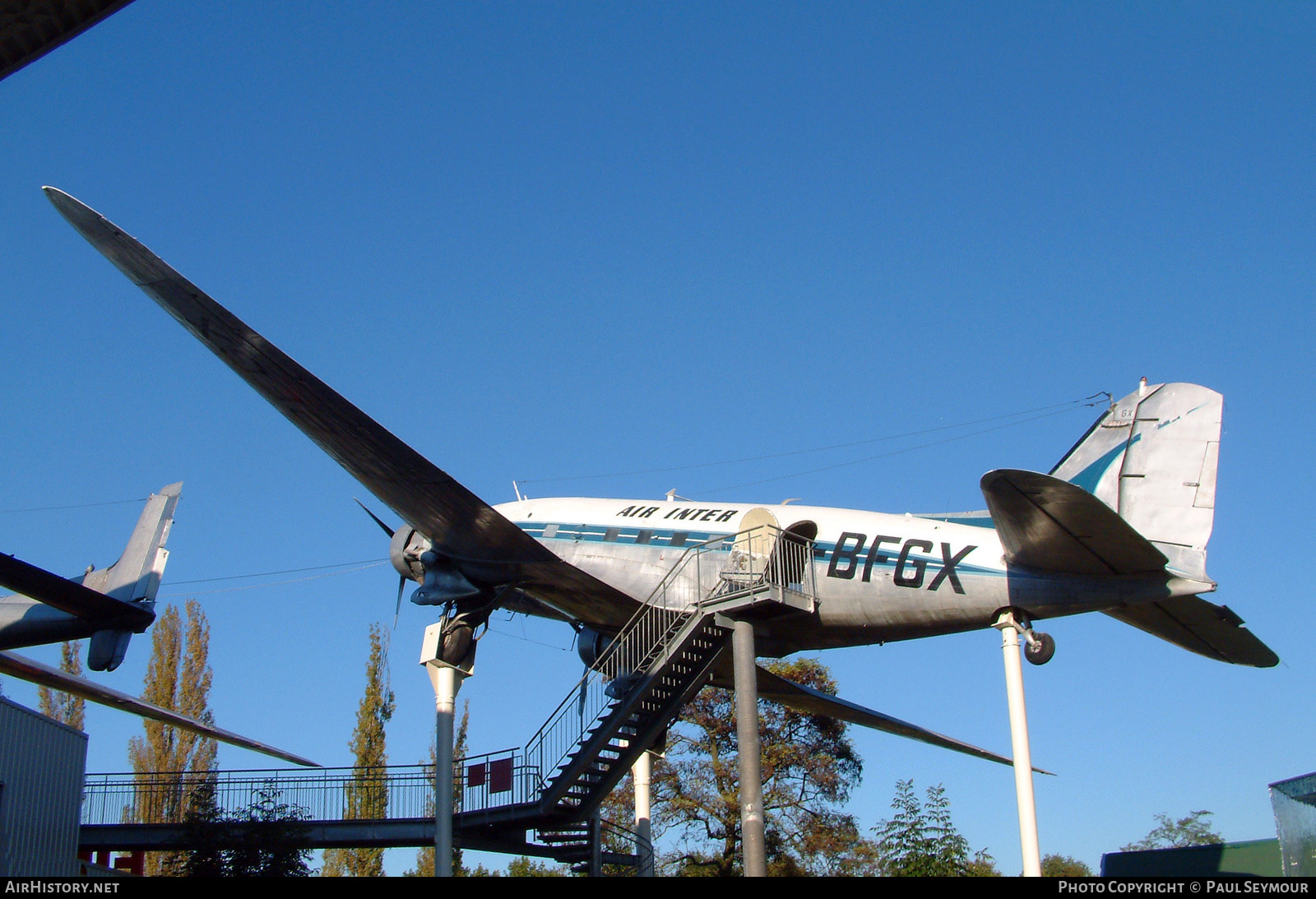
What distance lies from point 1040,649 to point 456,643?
10821 millimetres

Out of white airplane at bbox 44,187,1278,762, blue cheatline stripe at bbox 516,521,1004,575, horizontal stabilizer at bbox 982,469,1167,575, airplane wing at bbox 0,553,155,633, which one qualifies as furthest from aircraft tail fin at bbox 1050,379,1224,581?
airplane wing at bbox 0,553,155,633

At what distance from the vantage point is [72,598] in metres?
24.3

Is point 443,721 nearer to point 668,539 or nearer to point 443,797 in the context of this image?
point 443,797

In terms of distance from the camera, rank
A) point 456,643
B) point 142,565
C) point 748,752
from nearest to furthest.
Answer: point 748,752 < point 456,643 < point 142,565

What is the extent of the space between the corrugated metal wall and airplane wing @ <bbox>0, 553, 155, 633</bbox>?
220cm

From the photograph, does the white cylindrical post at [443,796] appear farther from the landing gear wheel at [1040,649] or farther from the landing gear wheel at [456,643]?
the landing gear wheel at [1040,649]

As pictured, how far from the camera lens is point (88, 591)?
24.9 meters

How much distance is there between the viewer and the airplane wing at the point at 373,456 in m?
17.6

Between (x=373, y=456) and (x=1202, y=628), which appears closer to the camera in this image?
(x=1202, y=628)

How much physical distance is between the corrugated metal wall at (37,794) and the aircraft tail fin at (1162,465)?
67.1 feet

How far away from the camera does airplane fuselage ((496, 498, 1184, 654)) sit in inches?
758

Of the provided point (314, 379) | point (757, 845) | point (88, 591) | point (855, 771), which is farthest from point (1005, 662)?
point (855, 771)

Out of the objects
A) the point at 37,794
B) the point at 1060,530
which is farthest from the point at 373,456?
the point at 1060,530

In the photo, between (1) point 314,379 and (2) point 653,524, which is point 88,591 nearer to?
(1) point 314,379
